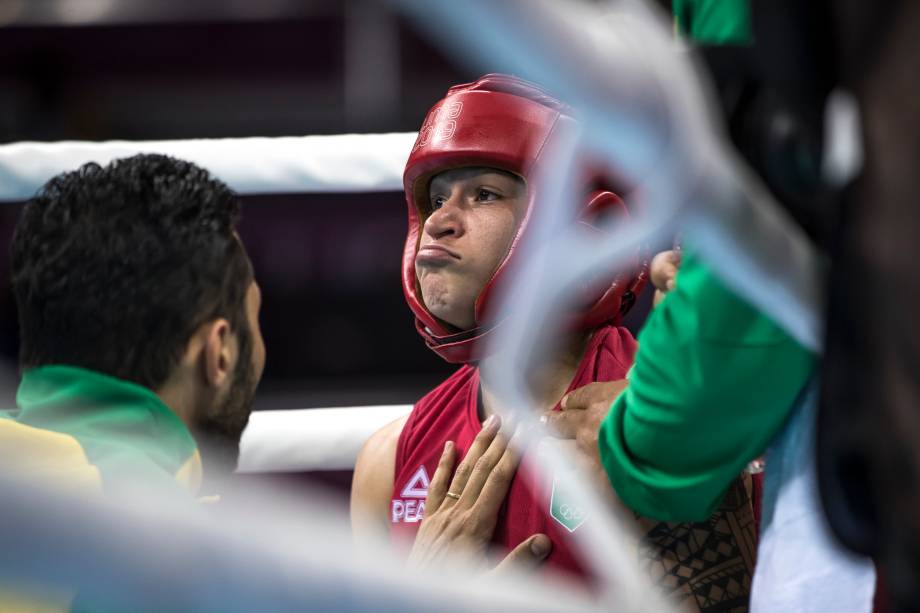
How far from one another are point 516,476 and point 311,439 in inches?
19.9

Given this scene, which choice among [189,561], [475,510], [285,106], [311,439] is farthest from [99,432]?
[285,106]

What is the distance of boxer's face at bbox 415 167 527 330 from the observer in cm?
128

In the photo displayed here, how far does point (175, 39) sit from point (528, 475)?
3.70 m

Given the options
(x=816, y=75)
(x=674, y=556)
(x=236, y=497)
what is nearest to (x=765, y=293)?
(x=816, y=75)

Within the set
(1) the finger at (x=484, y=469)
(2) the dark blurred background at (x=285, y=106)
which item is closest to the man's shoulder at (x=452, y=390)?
(1) the finger at (x=484, y=469)

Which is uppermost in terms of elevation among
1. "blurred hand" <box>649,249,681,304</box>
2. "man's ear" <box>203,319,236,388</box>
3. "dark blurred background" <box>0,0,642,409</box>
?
"blurred hand" <box>649,249,681,304</box>


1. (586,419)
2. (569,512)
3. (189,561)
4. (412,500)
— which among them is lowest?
(412,500)

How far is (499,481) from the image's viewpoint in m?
1.17

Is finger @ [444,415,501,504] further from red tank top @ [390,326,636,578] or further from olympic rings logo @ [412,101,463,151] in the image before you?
olympic rings logo @ [412,101,463,151]

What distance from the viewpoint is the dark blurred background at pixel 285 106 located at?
364cm

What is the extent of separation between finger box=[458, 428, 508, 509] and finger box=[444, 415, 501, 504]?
1 cm

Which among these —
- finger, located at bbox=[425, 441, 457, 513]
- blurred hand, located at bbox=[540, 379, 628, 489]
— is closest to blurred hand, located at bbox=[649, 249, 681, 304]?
blurred hand, located at bbox=[540, 379, 628, 489]

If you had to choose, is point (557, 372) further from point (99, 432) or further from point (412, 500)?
point (99, 432)

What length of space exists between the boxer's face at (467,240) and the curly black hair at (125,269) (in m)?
0.26
